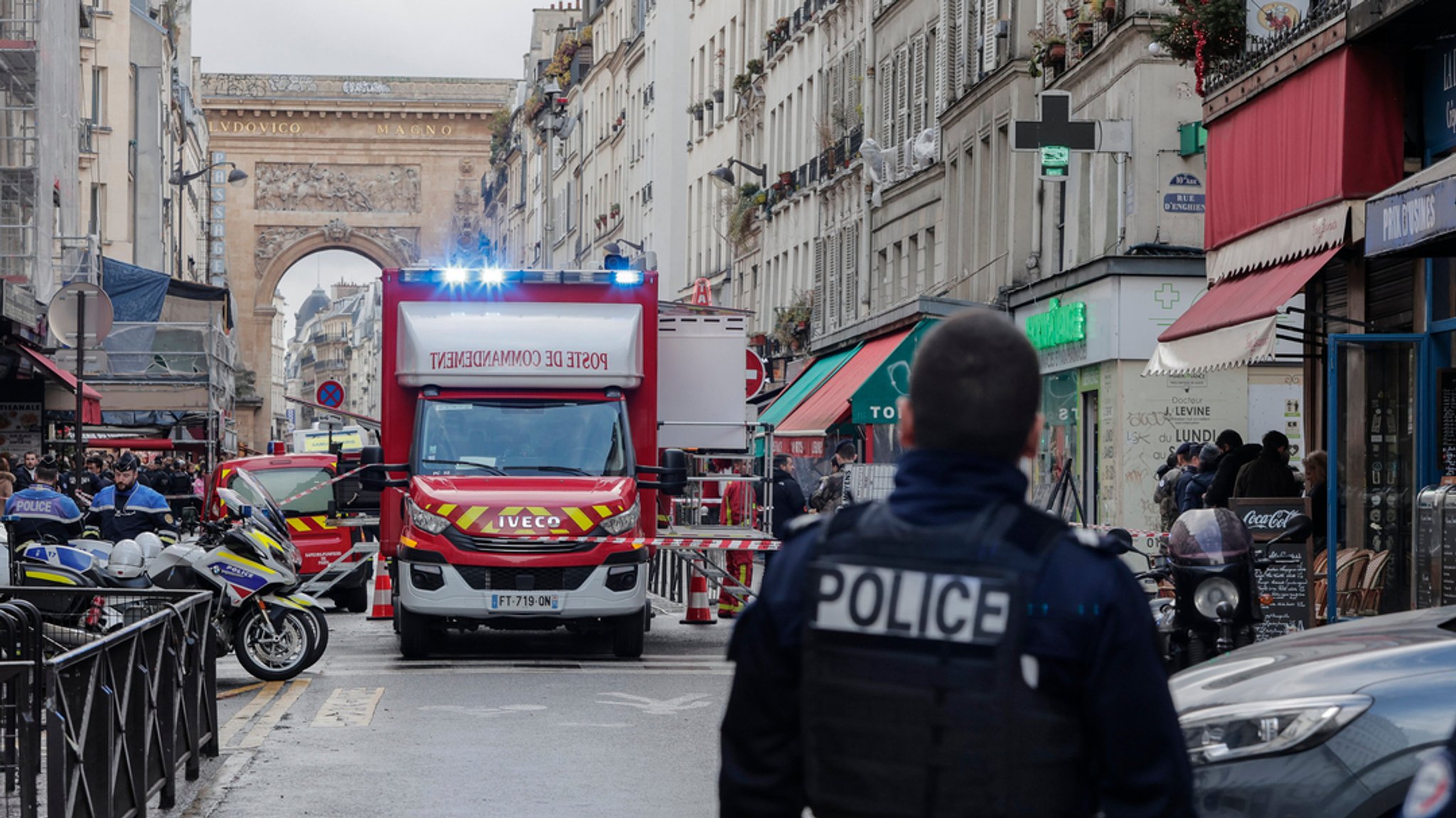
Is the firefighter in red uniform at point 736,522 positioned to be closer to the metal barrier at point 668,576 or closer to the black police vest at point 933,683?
the metal barrier at point 668,576

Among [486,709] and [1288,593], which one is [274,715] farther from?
[1288,593]

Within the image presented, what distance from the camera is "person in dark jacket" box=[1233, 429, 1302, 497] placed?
16.7 m

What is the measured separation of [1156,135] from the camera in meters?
25.7

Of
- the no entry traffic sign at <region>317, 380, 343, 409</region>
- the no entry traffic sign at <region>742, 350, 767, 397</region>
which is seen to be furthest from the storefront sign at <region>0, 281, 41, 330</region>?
the no entry traffic sign at <region>317, 380, 343, 409</region>

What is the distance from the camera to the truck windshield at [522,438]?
17328mm

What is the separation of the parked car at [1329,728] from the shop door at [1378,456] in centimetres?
983

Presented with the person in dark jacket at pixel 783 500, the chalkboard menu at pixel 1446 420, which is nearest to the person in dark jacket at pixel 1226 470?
the chalkboard menu at pixel 1446 420

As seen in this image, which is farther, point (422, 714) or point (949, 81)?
point (949, 81)

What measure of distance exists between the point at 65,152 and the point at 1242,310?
86.5 ft

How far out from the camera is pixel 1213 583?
895cm

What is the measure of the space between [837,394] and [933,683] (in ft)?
107

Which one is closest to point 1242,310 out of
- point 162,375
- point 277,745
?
point 277,745

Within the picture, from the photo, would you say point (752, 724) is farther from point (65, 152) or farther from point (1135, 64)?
point (65, 152)

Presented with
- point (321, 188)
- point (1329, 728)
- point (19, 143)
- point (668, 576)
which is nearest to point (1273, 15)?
point (668, 576)
